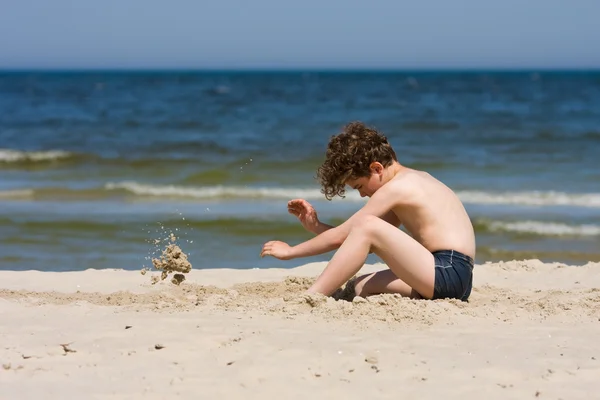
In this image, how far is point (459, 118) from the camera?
Answer: 2278 cm

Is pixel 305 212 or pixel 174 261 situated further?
pixel 174 261

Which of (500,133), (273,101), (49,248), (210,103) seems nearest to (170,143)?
(500,133)

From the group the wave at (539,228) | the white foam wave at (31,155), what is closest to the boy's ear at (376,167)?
the wave at (539,228)

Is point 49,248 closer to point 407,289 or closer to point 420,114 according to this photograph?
point 407,289

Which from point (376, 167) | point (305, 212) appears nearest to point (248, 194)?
point (305, 212)

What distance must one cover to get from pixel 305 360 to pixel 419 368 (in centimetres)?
51

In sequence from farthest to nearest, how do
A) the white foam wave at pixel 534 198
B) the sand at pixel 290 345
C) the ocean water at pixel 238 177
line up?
1. the white foam wave at pixel 534 198
2. the ocean water at pixel 238 177
3. the sand at pixel 290 345

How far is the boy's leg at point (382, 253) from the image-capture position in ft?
14.1

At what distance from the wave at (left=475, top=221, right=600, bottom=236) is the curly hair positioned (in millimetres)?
4496

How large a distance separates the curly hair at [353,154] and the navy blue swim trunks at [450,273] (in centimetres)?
64

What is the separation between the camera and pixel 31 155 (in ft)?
49.2

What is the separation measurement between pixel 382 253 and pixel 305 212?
0.65 meters

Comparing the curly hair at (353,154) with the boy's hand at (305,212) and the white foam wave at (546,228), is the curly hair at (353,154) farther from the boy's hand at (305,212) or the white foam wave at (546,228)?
the white foam wave at (546,228)

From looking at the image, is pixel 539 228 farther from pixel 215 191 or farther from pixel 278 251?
pixel 278 251
